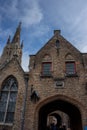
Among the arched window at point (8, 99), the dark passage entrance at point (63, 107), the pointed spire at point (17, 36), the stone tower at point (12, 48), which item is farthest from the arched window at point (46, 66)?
the pointed spire at point (17, 36)

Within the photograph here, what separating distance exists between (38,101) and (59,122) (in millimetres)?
14097

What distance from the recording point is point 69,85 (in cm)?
1205

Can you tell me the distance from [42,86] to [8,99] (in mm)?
2999

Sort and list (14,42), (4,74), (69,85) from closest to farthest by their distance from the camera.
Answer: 1. (69,85)
2. (4,74)
3. (14,42)

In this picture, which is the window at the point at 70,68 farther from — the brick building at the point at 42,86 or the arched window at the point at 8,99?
the arched window at the point at 8,99

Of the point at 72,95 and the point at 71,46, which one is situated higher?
the point at 71,46

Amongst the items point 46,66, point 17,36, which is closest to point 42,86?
point 46,66

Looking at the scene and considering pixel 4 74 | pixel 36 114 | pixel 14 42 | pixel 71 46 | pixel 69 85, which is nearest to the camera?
pixel 36 114

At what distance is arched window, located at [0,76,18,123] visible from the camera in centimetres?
1143

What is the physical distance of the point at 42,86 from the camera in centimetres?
1221

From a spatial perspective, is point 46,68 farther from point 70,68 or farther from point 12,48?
point 12,48

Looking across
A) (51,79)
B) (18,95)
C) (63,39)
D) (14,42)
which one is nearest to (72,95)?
(51,79)

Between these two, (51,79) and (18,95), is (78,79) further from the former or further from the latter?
(18,95)

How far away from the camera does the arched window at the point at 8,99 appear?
11.4 metres
